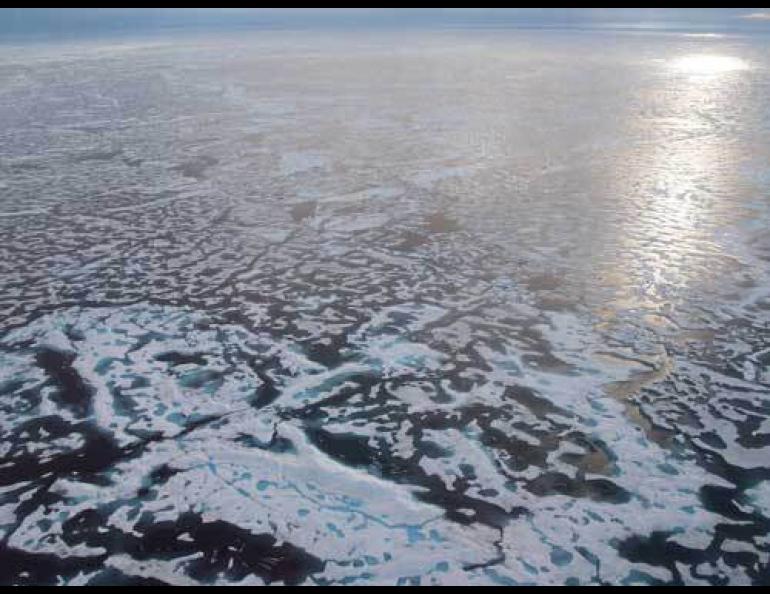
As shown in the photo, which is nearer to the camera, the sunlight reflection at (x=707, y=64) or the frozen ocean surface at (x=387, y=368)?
the frozen ocean surface at (x=387, y=368)

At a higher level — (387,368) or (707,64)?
(707,64)

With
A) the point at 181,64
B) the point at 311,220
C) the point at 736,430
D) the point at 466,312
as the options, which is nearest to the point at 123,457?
the point at 466,312

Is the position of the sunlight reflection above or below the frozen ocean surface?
above

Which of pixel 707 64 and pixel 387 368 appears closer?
pixel 387 368

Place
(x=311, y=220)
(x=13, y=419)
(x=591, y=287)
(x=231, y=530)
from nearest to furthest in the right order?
(x=231, y=530) < (x=13, y=419) < (x=591, y=287) < (x=311, y=220)

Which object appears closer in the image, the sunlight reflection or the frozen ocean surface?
the frozen ocean surface

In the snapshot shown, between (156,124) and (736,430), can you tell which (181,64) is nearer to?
(156,124)

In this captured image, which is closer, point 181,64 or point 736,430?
point 736,430

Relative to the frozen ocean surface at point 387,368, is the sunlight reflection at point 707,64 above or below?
above
